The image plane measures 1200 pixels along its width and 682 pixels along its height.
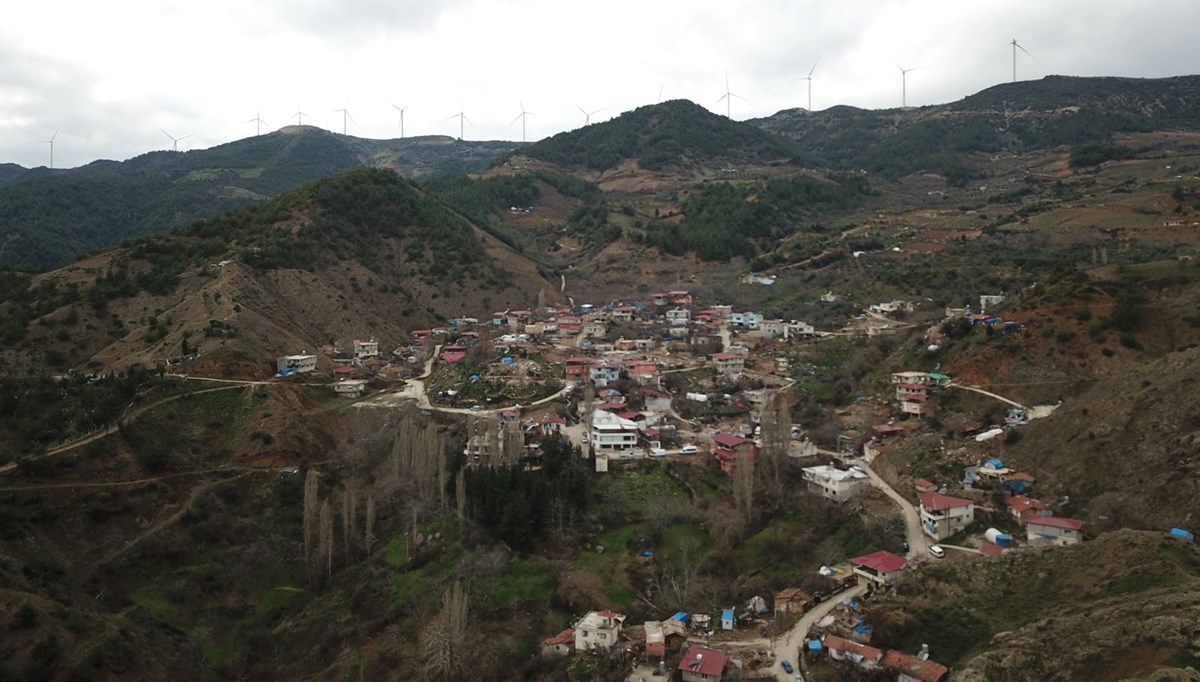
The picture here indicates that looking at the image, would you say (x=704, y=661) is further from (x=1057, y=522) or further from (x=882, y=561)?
(x=1057, y=522)

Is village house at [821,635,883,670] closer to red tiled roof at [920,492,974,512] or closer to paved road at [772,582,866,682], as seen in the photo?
paved road at [772,582,866,682]

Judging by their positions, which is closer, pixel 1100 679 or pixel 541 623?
pixel 1100 679

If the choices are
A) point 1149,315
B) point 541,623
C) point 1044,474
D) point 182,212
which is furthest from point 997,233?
point 182,212

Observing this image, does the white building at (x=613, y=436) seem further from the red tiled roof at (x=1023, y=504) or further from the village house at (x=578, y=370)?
the red tiled roof at (x=1023, y=504)

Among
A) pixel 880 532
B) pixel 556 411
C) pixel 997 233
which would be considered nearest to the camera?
pixel 880 532

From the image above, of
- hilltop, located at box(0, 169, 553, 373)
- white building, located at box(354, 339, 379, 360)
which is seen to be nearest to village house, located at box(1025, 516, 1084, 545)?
hilltop, located at box(0, 169, 553, 373)

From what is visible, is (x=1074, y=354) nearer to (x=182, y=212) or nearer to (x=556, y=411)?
(x=556, y=411)
